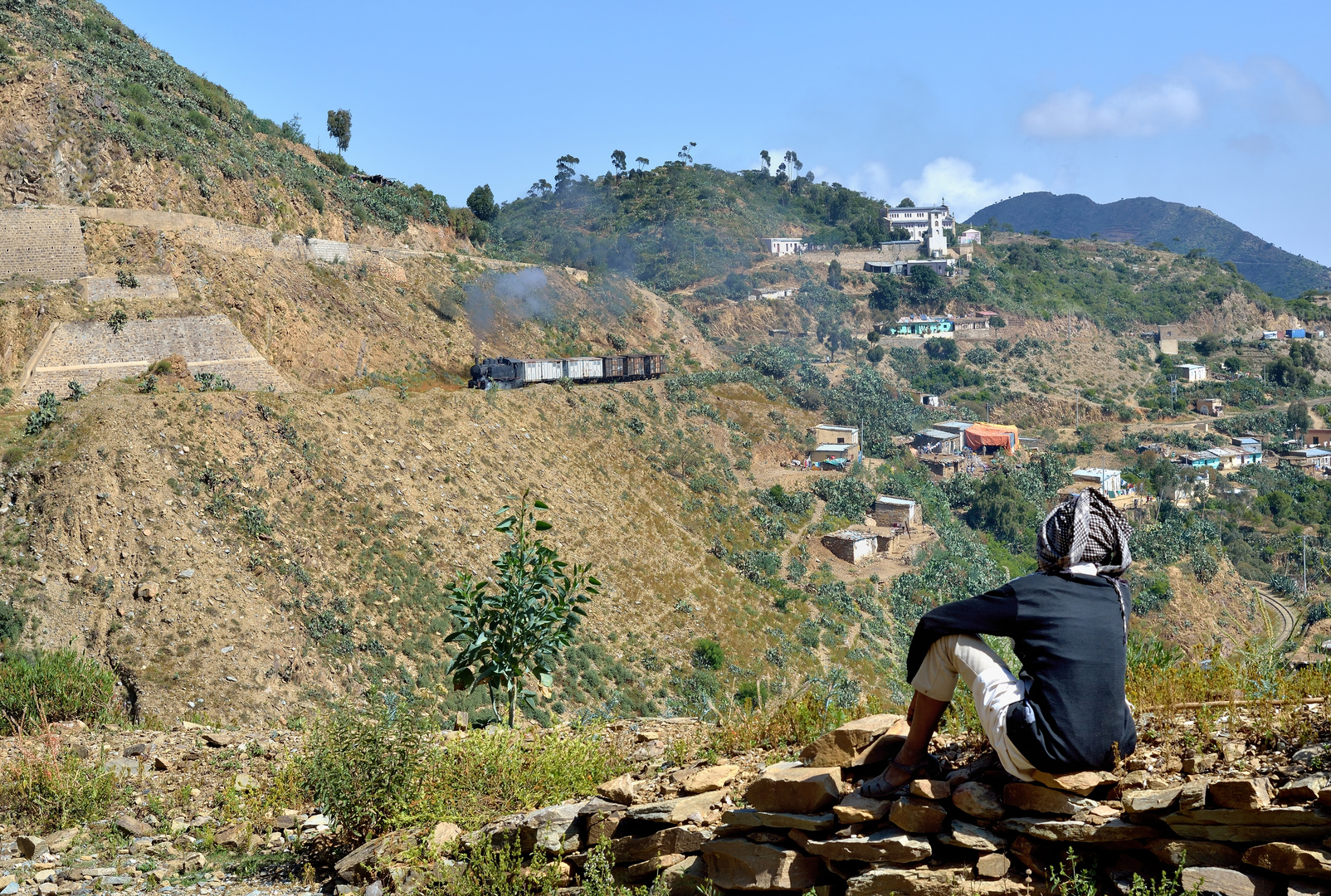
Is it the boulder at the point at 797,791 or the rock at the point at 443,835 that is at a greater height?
the boulder at the point at 797,791

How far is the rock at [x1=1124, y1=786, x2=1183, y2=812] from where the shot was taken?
3.07 metres

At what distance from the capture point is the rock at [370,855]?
15.9ft

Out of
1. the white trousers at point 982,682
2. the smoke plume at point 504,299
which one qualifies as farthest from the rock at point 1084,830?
the smoke plume at point 504,299

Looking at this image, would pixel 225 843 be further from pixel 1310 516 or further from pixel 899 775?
pixel 1310 516

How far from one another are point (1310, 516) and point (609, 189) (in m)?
58.3

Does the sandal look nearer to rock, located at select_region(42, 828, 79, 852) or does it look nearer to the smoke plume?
rock, located at select_region(42, 828, 79, 852)

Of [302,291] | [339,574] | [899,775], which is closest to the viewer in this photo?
[899,775]

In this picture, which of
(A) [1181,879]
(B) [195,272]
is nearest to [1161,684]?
(A) [1181,879]

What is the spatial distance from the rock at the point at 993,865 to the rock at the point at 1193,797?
595mm

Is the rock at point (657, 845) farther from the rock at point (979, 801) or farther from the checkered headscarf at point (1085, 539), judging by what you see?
the checkered headscarf at point (1085, 539)

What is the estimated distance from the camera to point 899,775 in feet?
11.8

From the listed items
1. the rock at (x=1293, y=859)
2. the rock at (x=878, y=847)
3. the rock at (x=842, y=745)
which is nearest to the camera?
the rock at (x=1293, y=859)

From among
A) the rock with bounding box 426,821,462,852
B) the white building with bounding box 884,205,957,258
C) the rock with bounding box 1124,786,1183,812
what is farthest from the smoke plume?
the white building with bounding box 884,205,957,258

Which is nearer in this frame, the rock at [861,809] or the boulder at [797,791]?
the rock at [861,809]
